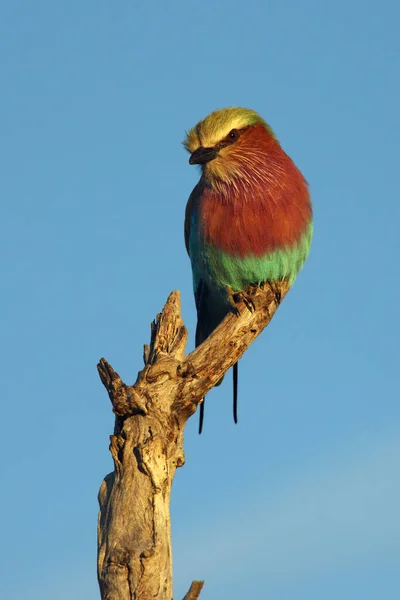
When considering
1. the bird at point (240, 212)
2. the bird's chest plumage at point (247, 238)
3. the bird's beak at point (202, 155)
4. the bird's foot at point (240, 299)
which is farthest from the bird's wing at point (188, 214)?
the bird's foot at point (240, 299)

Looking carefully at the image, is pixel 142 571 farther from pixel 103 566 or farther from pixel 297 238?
pixel 297 238

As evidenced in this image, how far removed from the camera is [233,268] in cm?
710

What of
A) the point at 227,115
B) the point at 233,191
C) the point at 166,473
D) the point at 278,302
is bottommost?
the point at 166,473

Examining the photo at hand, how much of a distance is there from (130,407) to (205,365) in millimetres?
637

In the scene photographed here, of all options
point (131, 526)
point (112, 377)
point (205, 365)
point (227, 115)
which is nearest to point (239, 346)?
point (205, 365)

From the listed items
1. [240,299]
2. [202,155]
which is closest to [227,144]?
[202,155]

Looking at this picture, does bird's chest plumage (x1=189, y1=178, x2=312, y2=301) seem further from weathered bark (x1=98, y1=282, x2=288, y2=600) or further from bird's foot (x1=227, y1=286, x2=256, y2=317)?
weathered bark (x1=98, y1=282, x2=288, y2=600)

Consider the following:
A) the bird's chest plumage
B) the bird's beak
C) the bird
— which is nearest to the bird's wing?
the bird

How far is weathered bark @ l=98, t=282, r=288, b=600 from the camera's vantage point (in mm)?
4539

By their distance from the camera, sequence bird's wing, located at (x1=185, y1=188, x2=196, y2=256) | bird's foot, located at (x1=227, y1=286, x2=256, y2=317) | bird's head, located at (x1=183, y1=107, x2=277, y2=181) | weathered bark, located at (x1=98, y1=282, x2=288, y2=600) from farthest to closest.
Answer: bird's wing, located at (x1=185, y1=188, x2=196, y2=256), bird's head, located at (x1=183, y1=107, x2=277, y2=181), bird's foot, located at (x1=227, y1=286, x2=256, y2=317), weathered bark, located at (x1=98, y1=282, x2=288, y2=600)

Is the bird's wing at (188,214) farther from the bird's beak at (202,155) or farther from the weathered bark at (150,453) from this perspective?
the weathered bark at (150,453)

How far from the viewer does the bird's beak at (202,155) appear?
7121 mm

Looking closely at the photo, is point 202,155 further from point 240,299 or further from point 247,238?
point 240,299

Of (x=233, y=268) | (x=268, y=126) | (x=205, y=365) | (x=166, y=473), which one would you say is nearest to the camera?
(x=166, y=473)
